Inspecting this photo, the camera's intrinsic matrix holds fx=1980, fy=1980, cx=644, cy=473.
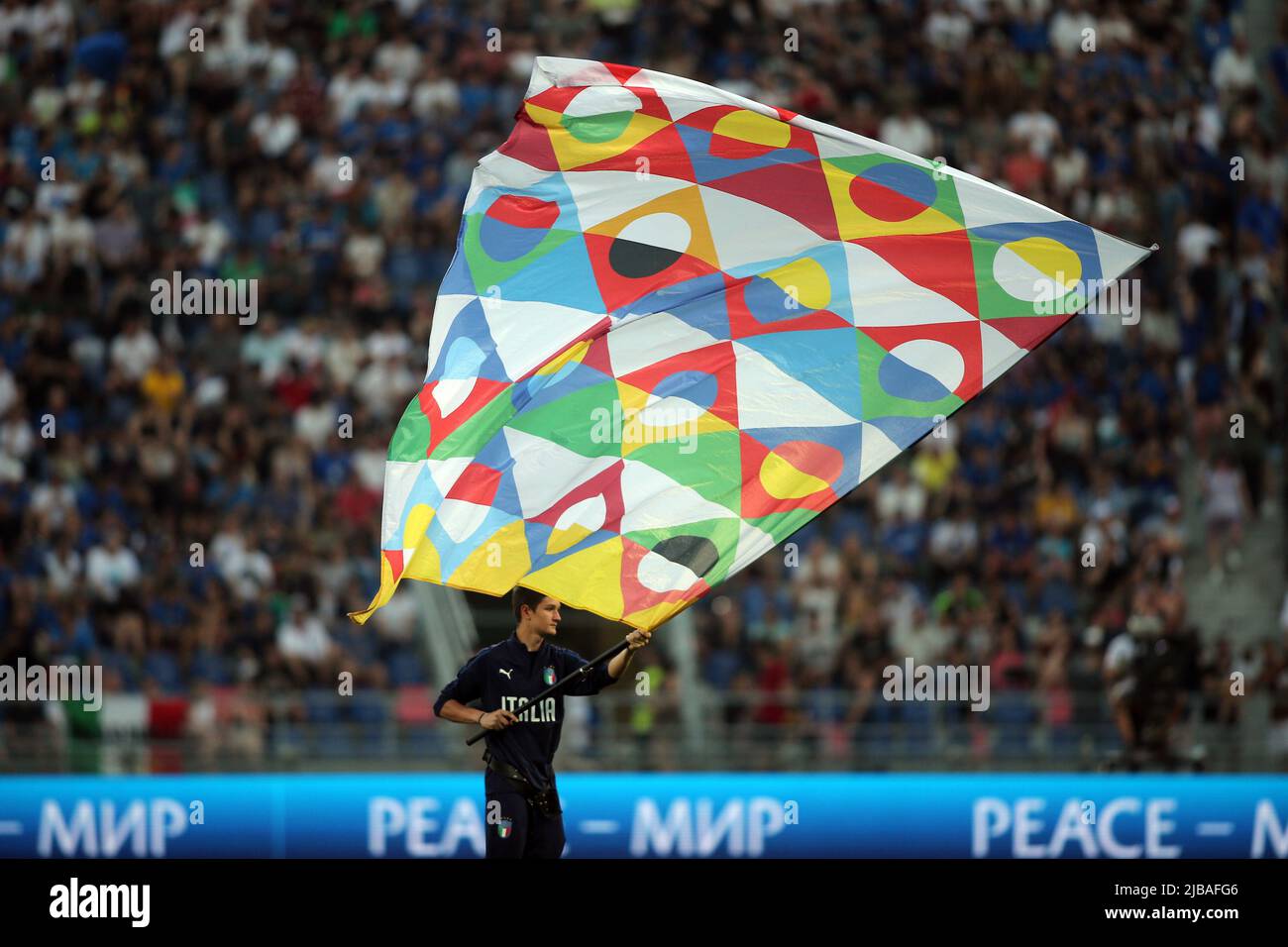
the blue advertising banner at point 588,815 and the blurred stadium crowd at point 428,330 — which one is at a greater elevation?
the blurred stadium crowd at point 428,330

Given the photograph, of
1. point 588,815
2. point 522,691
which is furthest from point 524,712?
point 588,815

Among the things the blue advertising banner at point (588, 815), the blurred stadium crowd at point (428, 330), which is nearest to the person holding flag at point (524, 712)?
the blue advertising banner at point (588, 815)

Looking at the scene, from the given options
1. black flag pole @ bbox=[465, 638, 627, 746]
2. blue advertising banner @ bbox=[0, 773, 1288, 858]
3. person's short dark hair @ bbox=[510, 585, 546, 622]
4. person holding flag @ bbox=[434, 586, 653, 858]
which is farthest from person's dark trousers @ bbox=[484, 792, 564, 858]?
blue advertising banner @ bbox=[0, 773, 1288, 858]

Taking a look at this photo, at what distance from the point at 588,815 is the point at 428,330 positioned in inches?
247

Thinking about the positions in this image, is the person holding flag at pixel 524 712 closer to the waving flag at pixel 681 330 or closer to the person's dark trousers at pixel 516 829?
the person's dark trousers at pixel 516 829

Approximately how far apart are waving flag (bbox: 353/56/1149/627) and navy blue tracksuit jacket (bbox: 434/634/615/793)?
66 centimetres

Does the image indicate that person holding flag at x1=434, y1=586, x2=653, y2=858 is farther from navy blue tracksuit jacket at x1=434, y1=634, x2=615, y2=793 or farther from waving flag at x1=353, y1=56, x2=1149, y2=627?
waving flag at x1=353, y1=56, x2=1149, y2=627

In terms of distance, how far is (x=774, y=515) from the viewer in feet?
29.5

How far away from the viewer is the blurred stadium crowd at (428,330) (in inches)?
661

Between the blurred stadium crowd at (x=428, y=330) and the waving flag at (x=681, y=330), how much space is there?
6.51 meters

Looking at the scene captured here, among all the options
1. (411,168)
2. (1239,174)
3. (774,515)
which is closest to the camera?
(774,515)

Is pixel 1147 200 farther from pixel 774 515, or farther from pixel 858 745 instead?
pixel 774 515
